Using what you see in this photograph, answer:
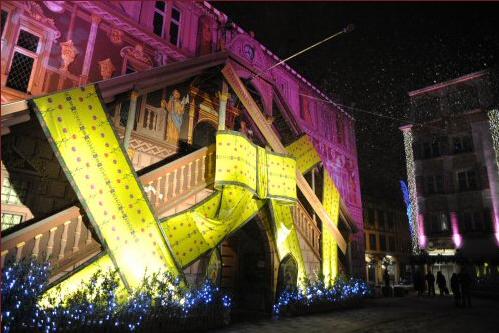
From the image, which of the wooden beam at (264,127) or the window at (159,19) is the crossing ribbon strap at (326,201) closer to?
the wooden beam at (264,127)

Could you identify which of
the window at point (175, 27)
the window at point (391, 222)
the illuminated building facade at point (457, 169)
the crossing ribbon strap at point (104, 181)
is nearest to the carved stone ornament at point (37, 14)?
the crossing ribbon strap at point (104, 181)

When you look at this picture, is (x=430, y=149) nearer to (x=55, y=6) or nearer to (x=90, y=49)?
(x=90, y=49)

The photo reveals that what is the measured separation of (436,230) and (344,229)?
15400 millimetres

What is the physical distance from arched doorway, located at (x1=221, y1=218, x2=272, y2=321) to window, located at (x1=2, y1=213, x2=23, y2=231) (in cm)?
637

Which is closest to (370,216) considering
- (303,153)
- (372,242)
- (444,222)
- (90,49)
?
(372,242)

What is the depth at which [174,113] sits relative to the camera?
1126cm

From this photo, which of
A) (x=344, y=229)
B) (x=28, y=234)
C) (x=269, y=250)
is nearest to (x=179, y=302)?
(x=28, y=234)

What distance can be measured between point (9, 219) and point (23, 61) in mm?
3922

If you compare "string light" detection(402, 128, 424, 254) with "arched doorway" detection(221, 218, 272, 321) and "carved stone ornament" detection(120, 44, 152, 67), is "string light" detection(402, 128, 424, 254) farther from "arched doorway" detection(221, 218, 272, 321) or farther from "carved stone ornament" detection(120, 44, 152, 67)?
"carved stone ornament" detection(120, 44, 152, 67)

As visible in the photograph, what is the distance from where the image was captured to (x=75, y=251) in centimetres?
625

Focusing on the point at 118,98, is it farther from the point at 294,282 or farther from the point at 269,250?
the point at 294,282

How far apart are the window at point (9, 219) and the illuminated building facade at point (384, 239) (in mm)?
36561

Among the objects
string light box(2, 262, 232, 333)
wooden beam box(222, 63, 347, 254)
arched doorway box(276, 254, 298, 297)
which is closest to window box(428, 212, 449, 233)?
wooden beam box(222, 63, 347, 254)

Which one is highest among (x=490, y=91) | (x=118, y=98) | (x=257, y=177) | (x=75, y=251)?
(x=490, y=91)
